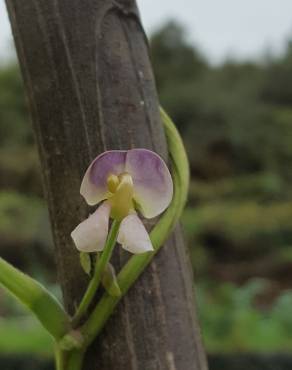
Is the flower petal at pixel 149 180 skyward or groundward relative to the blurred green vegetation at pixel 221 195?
skyward

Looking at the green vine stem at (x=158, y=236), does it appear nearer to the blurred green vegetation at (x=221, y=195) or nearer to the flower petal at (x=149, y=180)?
the flower petal at (x=149, y=180)

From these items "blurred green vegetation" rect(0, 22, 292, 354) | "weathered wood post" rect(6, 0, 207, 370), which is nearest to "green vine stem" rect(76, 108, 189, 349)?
"weathered wood post" rect(6, 0, 207, 370)

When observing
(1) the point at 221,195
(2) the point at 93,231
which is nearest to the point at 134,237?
(2) the point at 93,231

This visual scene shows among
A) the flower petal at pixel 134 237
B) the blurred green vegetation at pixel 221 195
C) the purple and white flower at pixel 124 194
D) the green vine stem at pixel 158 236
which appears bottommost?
the blurred green vegetation at pixel 221 195

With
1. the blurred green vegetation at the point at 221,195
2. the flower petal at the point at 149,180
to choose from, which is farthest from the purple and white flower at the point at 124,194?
the blurred green vegetation at the point at 221,195

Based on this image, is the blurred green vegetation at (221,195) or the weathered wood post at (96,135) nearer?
the weathered wood post at (96,135)

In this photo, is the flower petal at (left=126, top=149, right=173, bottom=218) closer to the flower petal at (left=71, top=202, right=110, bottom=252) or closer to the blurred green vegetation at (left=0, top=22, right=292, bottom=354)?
the flower petal at (left=71, top=202, right=110, bottom=252)

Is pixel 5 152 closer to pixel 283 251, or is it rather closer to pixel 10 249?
pixel 10 249
